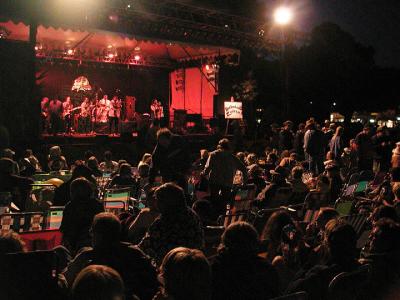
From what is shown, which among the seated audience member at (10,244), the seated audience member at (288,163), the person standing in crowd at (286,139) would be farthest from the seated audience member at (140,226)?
the person standing in crowd at (286,139)

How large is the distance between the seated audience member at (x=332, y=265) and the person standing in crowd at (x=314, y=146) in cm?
915

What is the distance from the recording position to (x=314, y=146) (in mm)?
12203

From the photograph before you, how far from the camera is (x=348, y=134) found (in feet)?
73.7

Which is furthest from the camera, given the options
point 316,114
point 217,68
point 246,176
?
point 316,114

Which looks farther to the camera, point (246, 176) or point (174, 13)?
point (174, 13)

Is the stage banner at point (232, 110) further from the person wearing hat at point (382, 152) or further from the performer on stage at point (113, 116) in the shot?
the person wearing hat at point (382, 152)

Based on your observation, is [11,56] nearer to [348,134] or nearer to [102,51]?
[102,51]

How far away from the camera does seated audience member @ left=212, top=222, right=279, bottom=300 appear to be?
289 centimetres

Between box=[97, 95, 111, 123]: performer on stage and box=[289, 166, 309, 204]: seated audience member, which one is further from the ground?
box=[97, 95, 111, 123]: performer on stage

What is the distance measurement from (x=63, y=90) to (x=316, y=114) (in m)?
20.2

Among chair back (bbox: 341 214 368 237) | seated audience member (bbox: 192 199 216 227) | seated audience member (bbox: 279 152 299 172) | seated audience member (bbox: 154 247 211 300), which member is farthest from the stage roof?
seated audience member (bbox: 154 247 211 300)

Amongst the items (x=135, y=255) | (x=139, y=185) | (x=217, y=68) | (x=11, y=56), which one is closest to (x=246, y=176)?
(x=139, y=185)

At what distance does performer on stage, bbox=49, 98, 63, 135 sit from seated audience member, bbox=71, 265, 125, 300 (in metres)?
15.2

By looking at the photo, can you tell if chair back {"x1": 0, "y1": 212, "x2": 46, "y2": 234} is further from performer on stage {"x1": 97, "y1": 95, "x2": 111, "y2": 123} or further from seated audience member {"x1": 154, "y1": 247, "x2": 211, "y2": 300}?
performer on stage {"x1": 97, "y1": 95, "x2": 111, "y2": 123}
